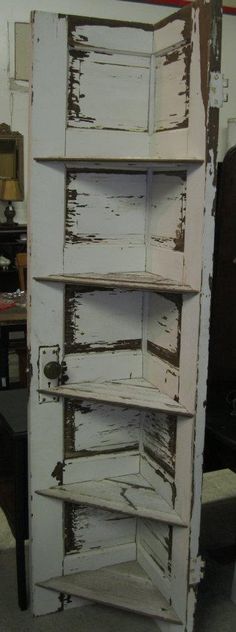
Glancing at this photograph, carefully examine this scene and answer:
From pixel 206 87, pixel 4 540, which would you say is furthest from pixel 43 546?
pixel 206 87

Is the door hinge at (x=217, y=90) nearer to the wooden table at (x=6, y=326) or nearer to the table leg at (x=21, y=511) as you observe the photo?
the table leg at (x=21, y=511)

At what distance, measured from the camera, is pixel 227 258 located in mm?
2078

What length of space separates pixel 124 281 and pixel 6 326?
1904 mm

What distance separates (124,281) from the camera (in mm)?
1733

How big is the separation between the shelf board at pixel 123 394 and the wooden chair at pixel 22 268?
2934 mm

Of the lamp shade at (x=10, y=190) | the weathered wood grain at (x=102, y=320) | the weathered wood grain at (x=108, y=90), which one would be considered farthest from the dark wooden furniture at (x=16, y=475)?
the lamp shade at (x=10, y=190)

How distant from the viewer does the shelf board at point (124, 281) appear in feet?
5.50

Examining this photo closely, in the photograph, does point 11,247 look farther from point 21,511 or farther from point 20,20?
point 21,511

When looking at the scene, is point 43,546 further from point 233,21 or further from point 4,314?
point 233,21

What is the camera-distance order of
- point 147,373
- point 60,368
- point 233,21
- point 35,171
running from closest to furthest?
1. point 35,171
2. point 60,368
3. point 147,373
4. point 233,21

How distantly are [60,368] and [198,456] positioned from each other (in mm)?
505

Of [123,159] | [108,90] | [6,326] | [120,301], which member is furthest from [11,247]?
[123,159]

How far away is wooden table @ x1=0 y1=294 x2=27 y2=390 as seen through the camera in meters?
3.35

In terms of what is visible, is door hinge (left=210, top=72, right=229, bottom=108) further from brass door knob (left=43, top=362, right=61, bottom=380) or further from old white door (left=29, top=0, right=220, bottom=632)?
brass door knob (left=43, top=362, right=61, bottom=380)
